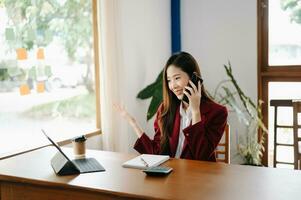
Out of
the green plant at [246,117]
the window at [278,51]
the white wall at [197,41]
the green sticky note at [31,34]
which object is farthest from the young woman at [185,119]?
the window at [278,51]

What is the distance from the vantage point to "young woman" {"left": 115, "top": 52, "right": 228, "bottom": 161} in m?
1.89

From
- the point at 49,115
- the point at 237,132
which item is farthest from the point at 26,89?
the point at 237,132

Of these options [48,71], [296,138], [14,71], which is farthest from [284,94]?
[14,71]

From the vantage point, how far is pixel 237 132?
3.67 metres

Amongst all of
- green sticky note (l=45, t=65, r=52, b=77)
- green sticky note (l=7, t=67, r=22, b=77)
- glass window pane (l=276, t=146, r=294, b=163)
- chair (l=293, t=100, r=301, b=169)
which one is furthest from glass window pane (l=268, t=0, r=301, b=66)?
green sticky note (l=7, t=67, r=22, b=77)

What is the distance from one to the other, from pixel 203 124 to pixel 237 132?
1.88 meters

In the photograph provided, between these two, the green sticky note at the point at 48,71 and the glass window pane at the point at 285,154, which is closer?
the green sticky note at the point at 48,71

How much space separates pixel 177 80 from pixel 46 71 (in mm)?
1010

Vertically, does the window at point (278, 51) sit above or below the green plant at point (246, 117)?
above

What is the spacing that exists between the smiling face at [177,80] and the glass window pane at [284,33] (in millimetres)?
1804

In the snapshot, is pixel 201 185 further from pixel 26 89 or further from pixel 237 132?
pixel 237 132

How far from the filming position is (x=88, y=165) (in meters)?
Result: 1.70

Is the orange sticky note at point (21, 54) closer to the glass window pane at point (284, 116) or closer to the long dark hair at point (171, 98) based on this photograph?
the long dark hair at point (171, 98)

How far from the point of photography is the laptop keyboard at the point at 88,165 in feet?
5.35
